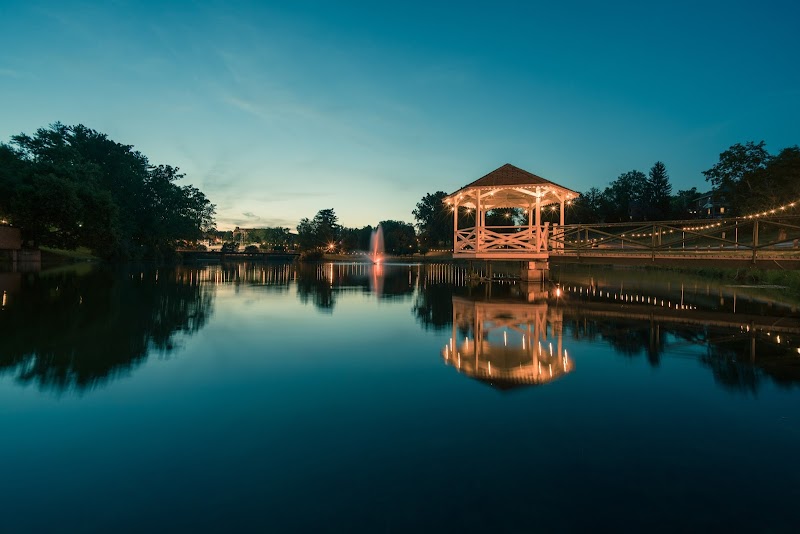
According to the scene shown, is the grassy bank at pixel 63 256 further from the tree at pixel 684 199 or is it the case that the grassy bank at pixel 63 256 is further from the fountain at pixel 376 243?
the tree at pixel 684 199

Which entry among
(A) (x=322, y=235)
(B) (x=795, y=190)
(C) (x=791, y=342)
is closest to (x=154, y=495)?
(C) (x=791, y=342)

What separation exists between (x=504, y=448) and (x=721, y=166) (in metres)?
57.2

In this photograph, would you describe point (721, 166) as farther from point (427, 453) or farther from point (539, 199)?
point (427, 453)

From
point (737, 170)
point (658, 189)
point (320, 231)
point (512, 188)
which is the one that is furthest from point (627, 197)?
point (512, 188)

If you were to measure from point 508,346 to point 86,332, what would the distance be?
829 centimetres

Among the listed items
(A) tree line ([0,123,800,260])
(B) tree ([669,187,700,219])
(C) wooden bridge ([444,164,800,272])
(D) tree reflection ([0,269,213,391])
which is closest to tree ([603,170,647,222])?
(A) tree line ([0,123,800,260])

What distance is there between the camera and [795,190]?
131 ft

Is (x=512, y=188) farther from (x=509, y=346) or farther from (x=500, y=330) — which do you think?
(x=509, y=346)

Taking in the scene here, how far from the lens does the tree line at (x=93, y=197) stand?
122ft

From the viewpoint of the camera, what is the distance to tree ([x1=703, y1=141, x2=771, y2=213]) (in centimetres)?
4638

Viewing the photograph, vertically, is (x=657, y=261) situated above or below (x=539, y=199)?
below

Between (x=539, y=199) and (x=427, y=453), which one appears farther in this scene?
(x=539, y=199)

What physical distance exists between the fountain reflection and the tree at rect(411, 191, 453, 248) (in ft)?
209

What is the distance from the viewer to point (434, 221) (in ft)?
280
